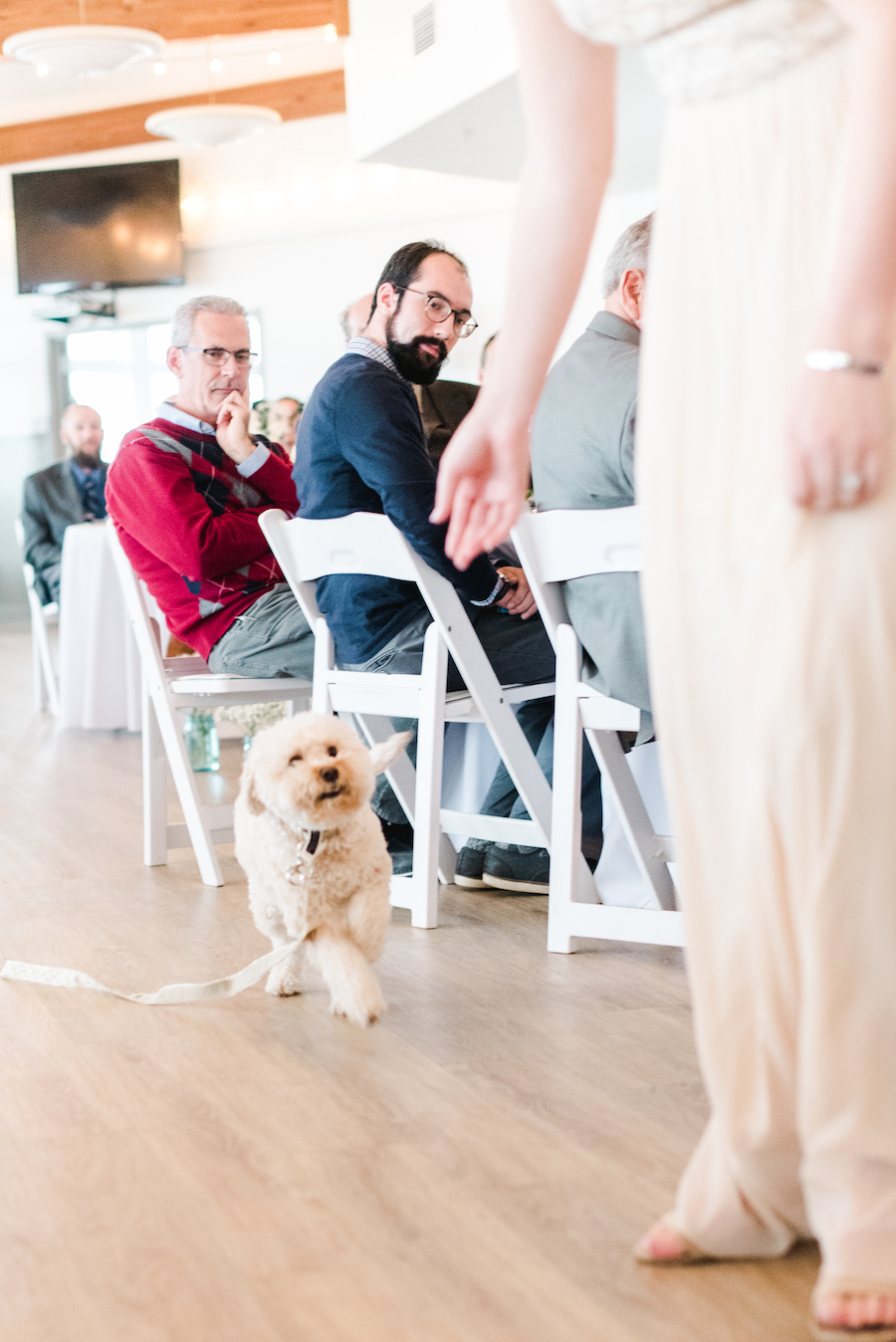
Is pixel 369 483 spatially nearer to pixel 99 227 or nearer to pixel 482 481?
pixel 482 481

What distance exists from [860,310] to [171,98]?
32.4ft

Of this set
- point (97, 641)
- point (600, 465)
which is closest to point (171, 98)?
point (97, 641)

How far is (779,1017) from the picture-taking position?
3.80 ft

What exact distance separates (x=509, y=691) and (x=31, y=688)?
198 inches

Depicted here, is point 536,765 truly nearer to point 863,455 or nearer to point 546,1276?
point 546,1276

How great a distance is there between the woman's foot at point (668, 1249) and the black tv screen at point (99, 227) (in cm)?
983

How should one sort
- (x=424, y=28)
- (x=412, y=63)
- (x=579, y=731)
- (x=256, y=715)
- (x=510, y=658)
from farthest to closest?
(x=412, y=63) → (x=424, y=28) → (x=256, y=715) → (x=510, y=658) → (x=579, y=731)

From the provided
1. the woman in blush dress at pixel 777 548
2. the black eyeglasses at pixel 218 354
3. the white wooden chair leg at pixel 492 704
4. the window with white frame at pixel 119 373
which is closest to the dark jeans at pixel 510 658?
the white wooden chair leg at pixel 492 704

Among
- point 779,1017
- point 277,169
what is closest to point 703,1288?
point 779,1017

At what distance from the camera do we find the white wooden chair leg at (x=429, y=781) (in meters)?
2.60

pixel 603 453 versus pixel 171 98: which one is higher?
pixel 171 98

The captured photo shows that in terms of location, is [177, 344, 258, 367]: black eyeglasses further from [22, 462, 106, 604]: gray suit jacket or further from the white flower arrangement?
[22, 462, 106, 604]: gray suit jacket

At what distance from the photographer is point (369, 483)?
2705 millimetres

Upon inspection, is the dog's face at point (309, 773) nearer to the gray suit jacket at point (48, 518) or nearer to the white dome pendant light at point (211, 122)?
the gray suit jacket at point (48, 518)
